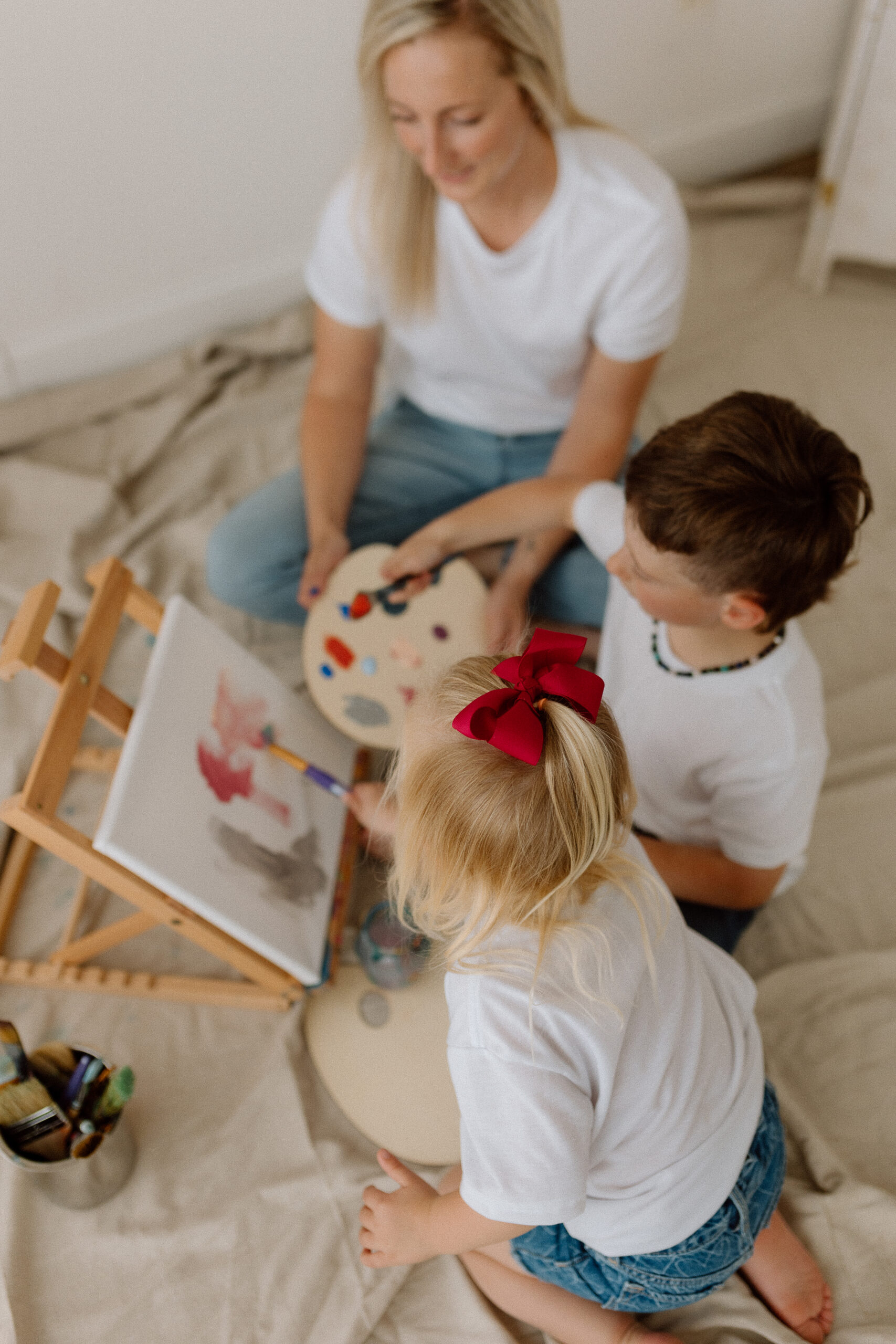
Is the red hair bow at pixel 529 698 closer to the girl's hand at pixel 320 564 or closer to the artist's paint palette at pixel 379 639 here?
the artist's paint palette at pixel 379 639

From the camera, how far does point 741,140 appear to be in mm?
2088

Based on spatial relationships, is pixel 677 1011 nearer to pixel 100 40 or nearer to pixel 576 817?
pixel 576 817

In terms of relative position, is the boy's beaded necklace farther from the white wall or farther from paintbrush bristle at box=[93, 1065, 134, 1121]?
the white wall

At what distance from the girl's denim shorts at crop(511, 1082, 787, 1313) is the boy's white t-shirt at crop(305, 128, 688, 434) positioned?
2.93 ft

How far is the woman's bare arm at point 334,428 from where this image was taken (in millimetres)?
1302

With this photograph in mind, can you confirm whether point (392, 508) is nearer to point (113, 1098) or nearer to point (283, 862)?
point (283, 862)

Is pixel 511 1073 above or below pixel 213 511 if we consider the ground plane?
above

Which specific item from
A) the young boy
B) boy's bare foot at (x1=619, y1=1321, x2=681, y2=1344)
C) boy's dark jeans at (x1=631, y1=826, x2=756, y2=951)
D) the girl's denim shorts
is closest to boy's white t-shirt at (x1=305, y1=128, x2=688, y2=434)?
the young boy

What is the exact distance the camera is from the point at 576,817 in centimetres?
64

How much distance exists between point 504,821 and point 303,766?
1.75 feet

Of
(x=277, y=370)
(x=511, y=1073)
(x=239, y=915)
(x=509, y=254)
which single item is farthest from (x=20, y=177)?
(x=511, y=1073)

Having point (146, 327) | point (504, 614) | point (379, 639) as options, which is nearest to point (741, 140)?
point (146, 327)

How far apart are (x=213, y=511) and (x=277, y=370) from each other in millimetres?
338

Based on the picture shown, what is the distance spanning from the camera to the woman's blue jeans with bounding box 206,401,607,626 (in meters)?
1.33
